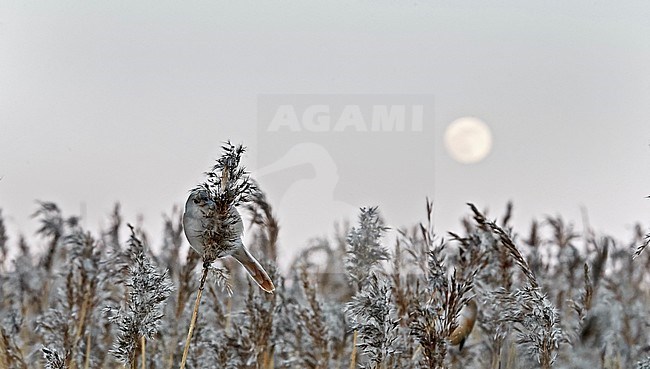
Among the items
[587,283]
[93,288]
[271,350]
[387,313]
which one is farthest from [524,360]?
[93,288]

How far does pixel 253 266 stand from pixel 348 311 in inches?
10.8

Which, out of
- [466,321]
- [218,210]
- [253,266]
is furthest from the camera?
[466,321]

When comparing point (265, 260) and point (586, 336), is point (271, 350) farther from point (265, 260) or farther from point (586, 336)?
point (586, 336)

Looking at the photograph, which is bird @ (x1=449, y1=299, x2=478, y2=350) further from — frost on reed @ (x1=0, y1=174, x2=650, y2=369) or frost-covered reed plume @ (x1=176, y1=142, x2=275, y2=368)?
frost-covered reed plume @ (x1=176, y1=142, x2=275, y2=368)

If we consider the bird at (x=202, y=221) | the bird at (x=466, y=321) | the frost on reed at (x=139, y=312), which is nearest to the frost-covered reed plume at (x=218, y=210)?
the bird at (x=202, y=221)

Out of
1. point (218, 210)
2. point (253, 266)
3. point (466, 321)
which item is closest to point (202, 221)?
point (218, 210)

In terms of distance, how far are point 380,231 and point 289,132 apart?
5812 mm

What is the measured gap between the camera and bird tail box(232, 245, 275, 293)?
5.97 feet

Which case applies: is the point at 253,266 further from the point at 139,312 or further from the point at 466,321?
the point at 466,321

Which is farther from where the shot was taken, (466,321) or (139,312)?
(466,321)

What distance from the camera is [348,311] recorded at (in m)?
1.95

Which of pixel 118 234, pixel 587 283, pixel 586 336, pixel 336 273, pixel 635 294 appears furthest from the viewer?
pixel 336 273

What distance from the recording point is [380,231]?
2.20 meters

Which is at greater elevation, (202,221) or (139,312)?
(202,221)
